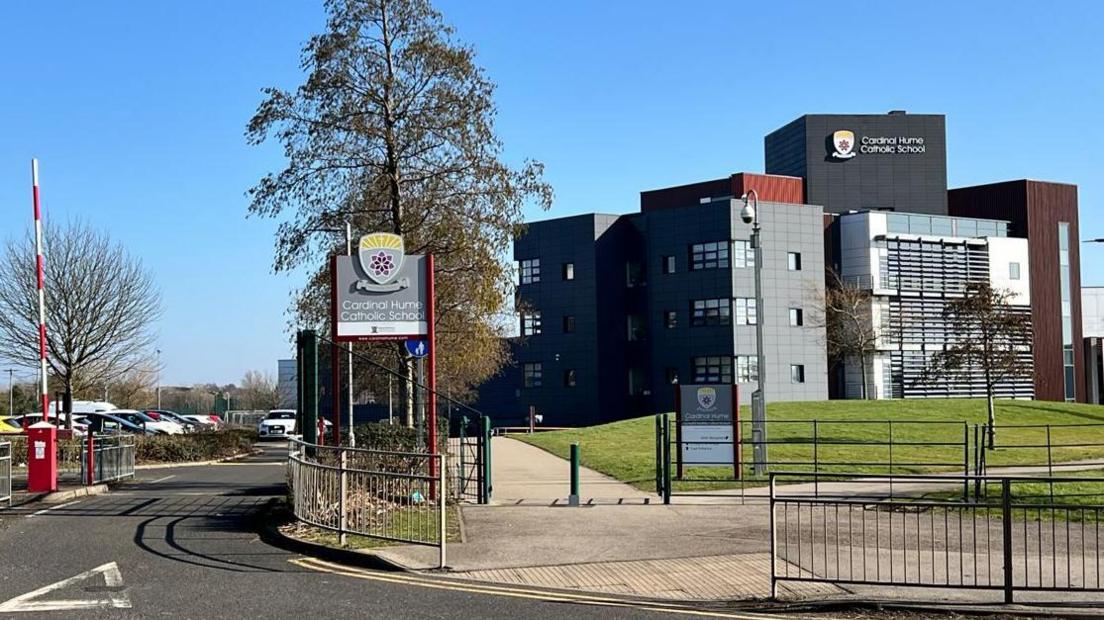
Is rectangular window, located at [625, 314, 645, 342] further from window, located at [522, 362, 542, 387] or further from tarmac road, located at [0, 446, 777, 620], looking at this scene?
tarmac road, located at [0, 446, 777, 620]

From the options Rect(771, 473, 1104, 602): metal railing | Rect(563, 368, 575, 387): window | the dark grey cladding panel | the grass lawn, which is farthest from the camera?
the dark grey cladding panel

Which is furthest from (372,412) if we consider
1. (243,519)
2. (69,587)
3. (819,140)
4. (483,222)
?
(69,587)

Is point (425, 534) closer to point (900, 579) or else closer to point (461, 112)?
point (900, 579)

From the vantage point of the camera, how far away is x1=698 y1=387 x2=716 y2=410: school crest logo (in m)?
20.9

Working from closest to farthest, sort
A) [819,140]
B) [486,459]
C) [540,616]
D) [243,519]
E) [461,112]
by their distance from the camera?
[540,616] → [243,519] → [486,459] → [461,112] → [819,140]

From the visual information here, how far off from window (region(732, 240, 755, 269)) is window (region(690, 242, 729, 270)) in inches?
15.3

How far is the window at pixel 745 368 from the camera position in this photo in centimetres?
6000

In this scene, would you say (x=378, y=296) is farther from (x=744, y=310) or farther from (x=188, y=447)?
(x=744, y=310)

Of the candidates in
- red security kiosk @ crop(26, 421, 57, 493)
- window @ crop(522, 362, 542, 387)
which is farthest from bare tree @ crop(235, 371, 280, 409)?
red security kiosk @ crop(26, 421, 57, 493)

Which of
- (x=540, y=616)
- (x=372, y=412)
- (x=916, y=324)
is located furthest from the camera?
(x=372, y=412)

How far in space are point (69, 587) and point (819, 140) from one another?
227ft

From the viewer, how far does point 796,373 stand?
62.0m

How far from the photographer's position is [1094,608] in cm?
923

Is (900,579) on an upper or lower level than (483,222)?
lower
